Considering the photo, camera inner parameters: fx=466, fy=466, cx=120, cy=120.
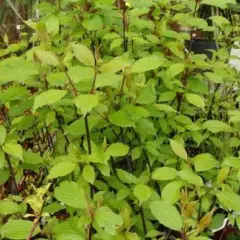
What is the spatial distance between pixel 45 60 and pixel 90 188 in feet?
1.04

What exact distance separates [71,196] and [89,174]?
102mm

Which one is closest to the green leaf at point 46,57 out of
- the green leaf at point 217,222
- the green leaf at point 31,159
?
the green leaf at point 31,159

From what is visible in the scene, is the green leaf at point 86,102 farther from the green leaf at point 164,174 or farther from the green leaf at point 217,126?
the green leaf at point 217,126

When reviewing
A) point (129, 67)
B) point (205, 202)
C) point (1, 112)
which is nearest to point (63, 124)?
point (1, 112)

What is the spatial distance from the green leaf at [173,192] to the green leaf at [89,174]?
0.15 metres

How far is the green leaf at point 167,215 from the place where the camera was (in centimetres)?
80

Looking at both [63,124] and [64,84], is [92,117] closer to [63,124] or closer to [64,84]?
[64,84]

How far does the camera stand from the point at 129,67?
96cm

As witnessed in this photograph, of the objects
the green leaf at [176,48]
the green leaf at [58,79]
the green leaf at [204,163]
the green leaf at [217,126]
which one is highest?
the green leaf at [58,79]

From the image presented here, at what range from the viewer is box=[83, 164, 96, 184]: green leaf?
0.91m

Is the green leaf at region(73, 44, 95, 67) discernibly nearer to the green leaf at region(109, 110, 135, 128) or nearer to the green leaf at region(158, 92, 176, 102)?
the green leaf at region(109, 110, 135, 128)

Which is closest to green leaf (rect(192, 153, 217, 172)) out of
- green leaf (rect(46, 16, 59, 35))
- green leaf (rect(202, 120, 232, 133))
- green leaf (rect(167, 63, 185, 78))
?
green leaf (rect(202, 120, 232, 133))

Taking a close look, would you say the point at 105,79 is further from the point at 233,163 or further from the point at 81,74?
the point at 233,163

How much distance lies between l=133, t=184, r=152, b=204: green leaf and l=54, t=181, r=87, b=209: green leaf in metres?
0.15
